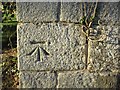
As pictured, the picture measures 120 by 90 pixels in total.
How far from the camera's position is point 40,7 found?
8.76ft

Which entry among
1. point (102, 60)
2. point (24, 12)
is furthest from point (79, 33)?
point (24, 12)

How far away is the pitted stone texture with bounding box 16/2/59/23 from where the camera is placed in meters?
2.67

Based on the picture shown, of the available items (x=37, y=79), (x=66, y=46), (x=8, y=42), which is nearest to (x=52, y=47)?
(x=66, y=46)

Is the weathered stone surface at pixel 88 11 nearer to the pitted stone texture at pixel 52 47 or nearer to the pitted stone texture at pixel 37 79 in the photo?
the pitted stone texture at pixel 52 47

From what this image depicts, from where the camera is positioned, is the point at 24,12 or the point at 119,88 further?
the point at 119,88

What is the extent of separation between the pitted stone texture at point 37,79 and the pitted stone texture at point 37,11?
502mm

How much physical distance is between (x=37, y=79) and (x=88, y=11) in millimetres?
776

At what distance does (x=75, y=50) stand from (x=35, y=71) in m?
0.42

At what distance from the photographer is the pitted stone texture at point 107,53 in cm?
276

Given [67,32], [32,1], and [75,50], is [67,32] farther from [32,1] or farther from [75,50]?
[32,1]

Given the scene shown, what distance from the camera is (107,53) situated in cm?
282

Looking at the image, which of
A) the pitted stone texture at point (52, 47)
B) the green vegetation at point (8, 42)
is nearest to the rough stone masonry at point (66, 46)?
the pitted stone texture at point (52, 47)

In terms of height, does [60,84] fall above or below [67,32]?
below

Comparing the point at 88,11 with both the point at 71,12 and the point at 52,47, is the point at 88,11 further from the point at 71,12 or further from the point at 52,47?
the point at 52,47
